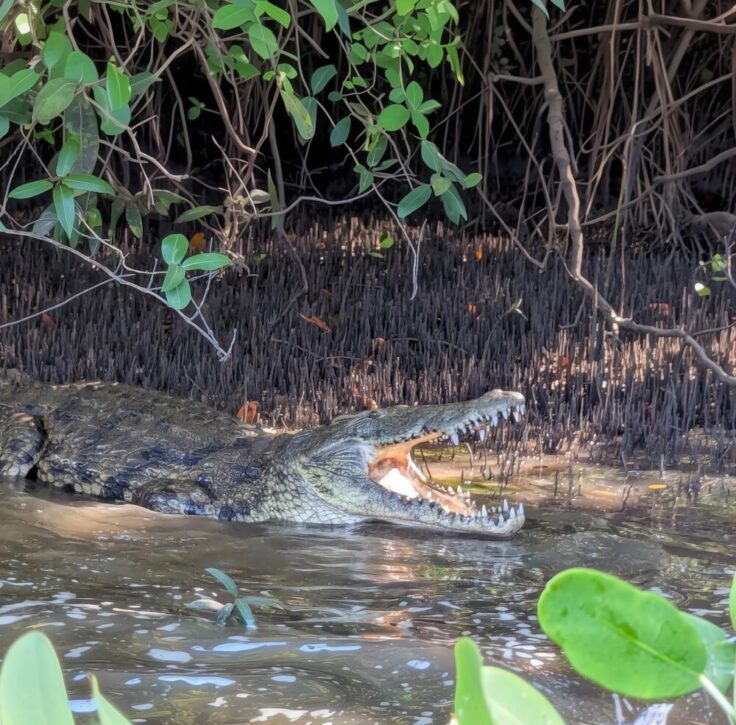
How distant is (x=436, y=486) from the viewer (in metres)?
4.13

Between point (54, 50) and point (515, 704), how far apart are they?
318 cm

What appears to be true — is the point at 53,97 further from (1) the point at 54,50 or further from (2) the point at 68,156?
(2) the point at 68,156

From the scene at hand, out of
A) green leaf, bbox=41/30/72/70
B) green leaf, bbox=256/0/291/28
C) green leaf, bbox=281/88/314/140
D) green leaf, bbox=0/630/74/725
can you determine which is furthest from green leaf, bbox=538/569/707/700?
green leaf, bbox=281/88/314/140

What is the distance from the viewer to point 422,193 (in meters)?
4.46

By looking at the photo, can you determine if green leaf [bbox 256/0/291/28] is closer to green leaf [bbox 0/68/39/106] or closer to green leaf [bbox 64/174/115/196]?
green leaf [bbox 0/68/39/106]

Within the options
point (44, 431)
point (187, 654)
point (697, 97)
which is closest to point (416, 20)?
point (44, 431)

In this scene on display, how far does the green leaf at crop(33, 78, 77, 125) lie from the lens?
11.0 ft

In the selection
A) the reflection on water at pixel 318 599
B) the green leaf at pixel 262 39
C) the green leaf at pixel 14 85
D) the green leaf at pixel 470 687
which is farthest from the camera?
the green leaf at pixel 262 39

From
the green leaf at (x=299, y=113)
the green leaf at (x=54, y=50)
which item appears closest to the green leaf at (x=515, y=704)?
the green leaf at (x=54, y=50)

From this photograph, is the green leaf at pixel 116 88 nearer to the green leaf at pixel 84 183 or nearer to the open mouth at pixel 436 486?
the green leaf at pixel 84 183

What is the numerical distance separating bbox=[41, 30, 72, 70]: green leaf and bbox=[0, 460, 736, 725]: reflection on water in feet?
4.98

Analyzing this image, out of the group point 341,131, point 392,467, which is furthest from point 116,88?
point 392,467

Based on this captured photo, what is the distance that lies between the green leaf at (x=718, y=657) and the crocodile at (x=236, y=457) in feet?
9.30

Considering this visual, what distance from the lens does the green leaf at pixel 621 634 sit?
67cm
